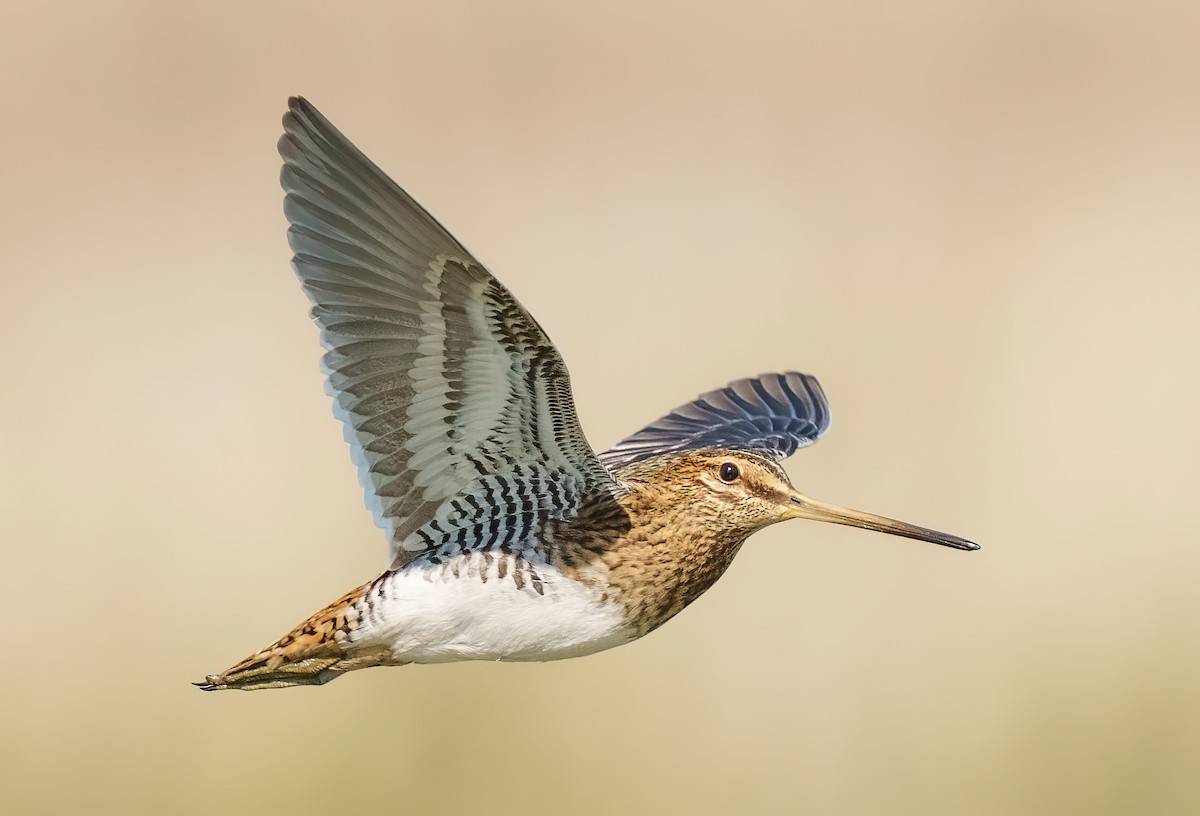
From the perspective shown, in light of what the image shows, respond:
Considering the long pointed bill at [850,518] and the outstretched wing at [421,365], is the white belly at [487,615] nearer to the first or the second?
the outstretched wing at [421,365]

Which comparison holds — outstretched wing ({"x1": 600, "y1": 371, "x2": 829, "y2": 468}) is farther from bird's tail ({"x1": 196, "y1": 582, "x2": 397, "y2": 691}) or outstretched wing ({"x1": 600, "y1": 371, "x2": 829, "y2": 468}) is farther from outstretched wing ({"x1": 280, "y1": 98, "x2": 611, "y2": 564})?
bird's tail ({"x1": 196, "y1": 582, "x2": 397, "y2": 691})

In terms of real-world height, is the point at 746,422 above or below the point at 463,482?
above

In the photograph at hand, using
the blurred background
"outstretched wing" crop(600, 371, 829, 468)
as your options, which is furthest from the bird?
the blurred background

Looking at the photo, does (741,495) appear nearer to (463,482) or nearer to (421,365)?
(463,482)

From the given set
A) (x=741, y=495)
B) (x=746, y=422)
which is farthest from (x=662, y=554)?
(x=746, y=422)

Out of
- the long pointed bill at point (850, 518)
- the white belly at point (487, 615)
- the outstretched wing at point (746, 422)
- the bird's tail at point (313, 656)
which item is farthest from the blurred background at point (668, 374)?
the long pointed bill at point (850, 518)

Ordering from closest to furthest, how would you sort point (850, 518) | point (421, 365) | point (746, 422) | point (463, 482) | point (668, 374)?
point (421, 365)
point (463, 482)
point (850, 518)
point (746, 422)
point (668, 374)
